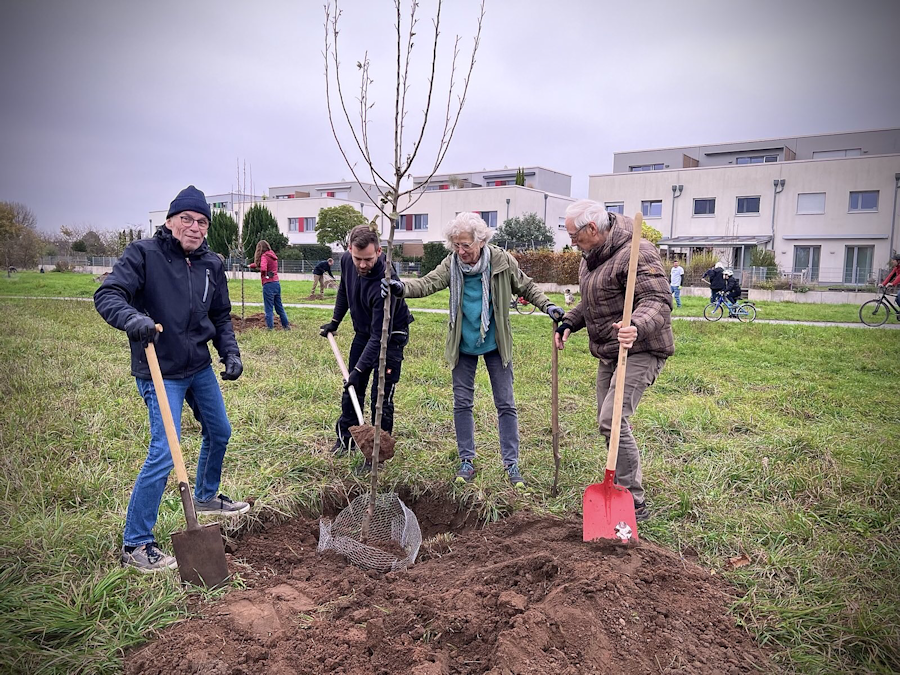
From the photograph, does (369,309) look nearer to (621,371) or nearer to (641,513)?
(621,371)

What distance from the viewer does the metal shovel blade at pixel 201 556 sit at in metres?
2.82

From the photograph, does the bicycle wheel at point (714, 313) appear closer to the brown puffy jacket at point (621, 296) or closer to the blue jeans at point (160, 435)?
the brown puffy jacket at point (621, 296)

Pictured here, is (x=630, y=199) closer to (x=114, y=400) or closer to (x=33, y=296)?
(x=33, y=296)

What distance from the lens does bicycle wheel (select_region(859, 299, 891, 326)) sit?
14414 mm

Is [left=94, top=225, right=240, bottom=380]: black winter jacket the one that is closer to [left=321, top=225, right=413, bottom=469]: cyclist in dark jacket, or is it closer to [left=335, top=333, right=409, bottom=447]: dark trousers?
[left=321, top=225, right=413, bottom=469]: cyclist in dark jacket

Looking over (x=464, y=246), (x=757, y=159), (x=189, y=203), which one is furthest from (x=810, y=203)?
(x=189, y=203)

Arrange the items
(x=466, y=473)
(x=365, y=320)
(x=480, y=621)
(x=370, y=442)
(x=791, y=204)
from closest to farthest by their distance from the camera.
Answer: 1. (x=480, y=621)
2. (x=370, y=442)
3. (x=466, y=473)
4. (x=365, y=320)
5. (x=791, y=204)

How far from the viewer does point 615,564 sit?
2809 millimetres

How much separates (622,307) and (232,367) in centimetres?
224

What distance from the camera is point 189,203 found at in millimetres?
3107

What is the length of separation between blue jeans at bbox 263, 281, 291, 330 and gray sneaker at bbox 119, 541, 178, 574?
8.32 meters

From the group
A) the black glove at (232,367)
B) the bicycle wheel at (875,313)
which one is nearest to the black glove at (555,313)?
the black glove at (232,367)

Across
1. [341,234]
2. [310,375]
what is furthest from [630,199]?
[310,375]

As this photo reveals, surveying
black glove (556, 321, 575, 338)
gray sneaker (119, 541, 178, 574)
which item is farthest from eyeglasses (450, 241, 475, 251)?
gray sneaker (119, 541, 178, 574)
